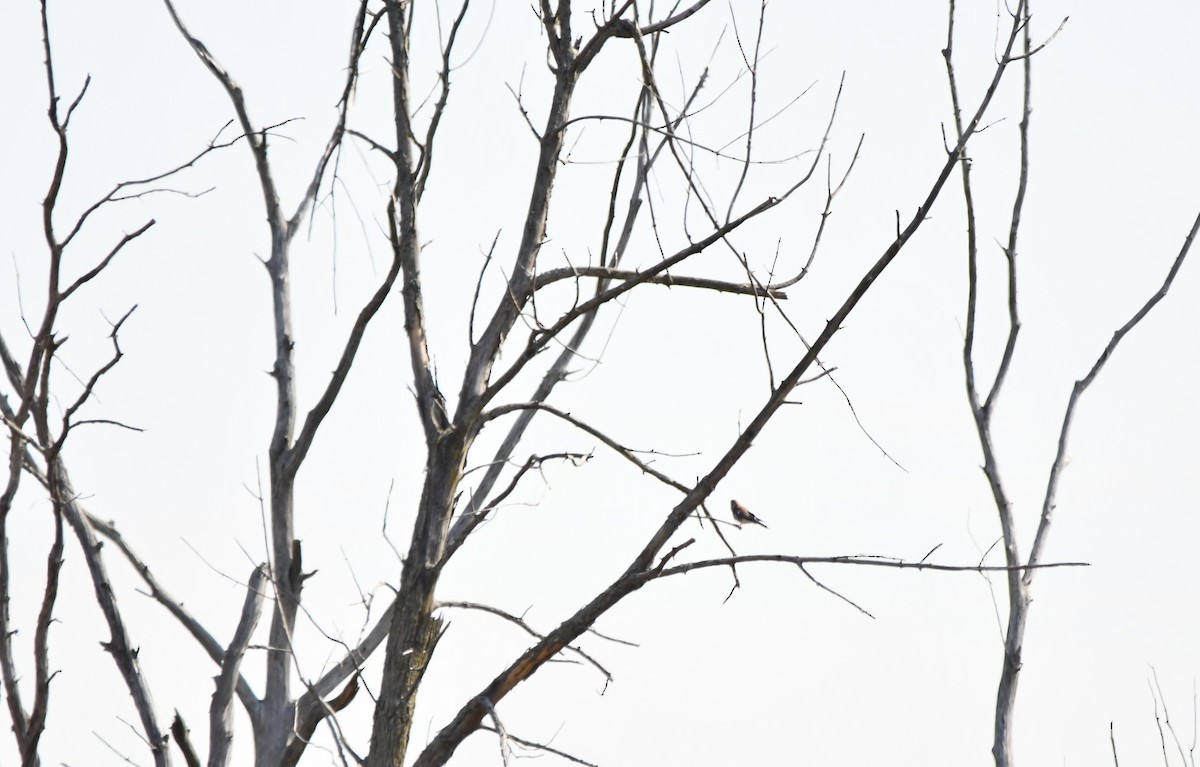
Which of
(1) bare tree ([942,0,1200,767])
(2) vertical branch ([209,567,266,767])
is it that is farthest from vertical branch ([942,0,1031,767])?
(2) vertical branch ([209,567,266,767])

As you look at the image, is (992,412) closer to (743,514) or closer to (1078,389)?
(1078,389)

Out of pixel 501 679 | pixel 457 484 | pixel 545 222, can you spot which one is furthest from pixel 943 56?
pixel 501 679

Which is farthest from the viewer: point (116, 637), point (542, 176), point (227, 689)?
point (227, 689)

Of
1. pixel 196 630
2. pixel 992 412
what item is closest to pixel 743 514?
pixel 992 412

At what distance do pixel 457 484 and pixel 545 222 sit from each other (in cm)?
85

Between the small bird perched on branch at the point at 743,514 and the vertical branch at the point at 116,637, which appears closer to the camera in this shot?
the vertical branch at the point at 116,637

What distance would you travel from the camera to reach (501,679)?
315 cm

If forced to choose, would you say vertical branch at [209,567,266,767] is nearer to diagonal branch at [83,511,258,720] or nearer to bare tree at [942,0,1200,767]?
diagonal branch at [83,511,258,720]

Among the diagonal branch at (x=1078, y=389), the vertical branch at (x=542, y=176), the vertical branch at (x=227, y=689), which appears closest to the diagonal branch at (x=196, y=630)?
the vertical branch at (x=227, y=689)

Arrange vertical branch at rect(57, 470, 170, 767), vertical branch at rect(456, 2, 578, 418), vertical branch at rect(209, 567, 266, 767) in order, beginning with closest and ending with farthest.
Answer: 1. vertical branch at rect(456, 2, 578, 418)
2. vertical branch at rect(57, 470, 170, 767)
3. vertical branch at rect(209, 567, 266, 767)

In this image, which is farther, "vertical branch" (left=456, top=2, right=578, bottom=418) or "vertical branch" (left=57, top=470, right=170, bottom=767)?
"vertical branch" (left=57, top=470, right=170, bottom=767)

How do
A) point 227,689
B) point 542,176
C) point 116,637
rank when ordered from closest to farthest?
point 542,176, point 116,637, point 227,689

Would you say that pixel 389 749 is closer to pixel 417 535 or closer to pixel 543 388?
pixel 417 535

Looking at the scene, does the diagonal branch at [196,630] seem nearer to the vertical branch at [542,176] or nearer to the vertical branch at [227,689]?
the vertical branch at [227,689]
